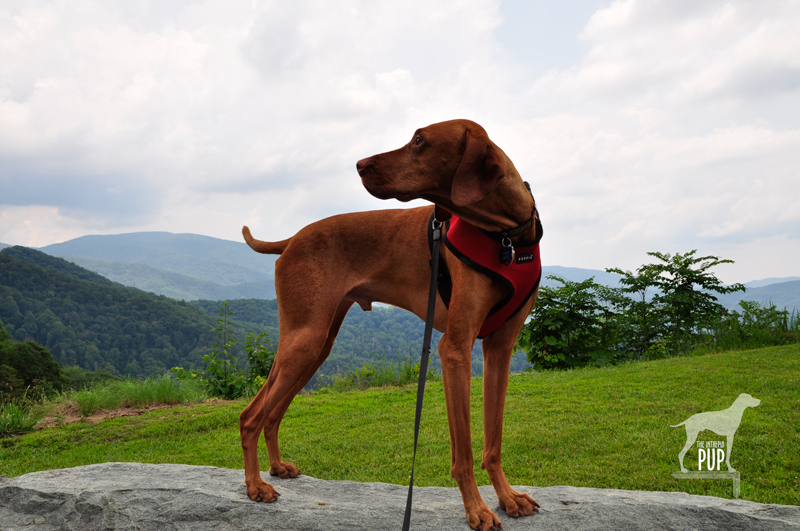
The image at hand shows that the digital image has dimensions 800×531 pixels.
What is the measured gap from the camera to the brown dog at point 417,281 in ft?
7.86

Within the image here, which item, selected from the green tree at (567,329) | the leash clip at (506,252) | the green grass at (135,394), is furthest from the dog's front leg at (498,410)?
the green grass at (135,394)

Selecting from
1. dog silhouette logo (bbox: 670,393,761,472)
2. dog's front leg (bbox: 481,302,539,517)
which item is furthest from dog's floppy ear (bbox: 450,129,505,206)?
dog silhouette logo (bbox: 670,393,761,472)

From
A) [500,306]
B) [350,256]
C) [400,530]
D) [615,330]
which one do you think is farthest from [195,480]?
[615,330]

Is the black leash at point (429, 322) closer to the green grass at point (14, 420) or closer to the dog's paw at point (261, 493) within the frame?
the dog's paw at point (261, 493)

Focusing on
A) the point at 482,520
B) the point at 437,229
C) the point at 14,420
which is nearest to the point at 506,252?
the point at 437,229

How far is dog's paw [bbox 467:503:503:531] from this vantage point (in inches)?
100

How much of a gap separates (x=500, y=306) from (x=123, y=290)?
2857 inches

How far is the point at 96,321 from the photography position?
57.4m

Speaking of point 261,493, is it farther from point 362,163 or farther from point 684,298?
point 684,298

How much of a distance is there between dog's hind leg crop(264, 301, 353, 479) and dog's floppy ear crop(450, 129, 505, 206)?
1485 millimetres

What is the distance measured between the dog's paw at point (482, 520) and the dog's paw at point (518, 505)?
0.24 metres

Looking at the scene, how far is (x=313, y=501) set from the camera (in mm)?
3102

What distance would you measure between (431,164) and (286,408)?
2.07 metres

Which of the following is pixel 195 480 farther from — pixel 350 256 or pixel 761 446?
pixel 761 446
